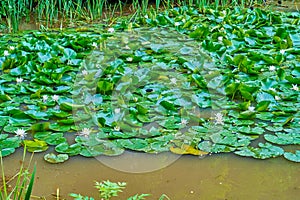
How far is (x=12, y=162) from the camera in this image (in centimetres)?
241

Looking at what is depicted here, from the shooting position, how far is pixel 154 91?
3.15m

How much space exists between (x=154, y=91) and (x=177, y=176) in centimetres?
97

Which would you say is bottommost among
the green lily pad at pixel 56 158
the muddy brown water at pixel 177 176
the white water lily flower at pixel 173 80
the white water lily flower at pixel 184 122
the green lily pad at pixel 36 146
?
the muddy brown water at pixel 177 176

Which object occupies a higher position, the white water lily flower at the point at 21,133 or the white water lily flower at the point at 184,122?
the white water lily flower at the point at 184,122

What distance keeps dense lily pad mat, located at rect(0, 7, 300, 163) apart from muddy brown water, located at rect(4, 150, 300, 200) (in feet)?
0.20

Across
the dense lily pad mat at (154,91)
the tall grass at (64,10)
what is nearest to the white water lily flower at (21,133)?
the dense lily pad mat at (154,91)

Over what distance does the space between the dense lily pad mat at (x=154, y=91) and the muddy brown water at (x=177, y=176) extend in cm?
6

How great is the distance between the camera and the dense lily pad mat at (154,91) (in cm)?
254

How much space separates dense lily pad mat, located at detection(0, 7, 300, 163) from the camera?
254 centimetres

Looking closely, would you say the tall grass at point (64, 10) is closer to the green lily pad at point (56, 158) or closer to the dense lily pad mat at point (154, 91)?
the dense lily pad mat at point (154, 91)

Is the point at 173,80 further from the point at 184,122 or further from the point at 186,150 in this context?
the point at 186,150

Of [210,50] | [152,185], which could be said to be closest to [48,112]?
[152,185]

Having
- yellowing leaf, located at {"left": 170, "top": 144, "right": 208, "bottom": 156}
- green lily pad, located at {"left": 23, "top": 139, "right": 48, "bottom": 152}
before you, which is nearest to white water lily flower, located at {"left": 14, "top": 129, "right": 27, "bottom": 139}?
green lily pad, located at {"left": 23, "top": 139, "right": 48, "bottom": 152}

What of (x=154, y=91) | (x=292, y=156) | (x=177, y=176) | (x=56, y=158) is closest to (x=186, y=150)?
(x=177, y=176)
